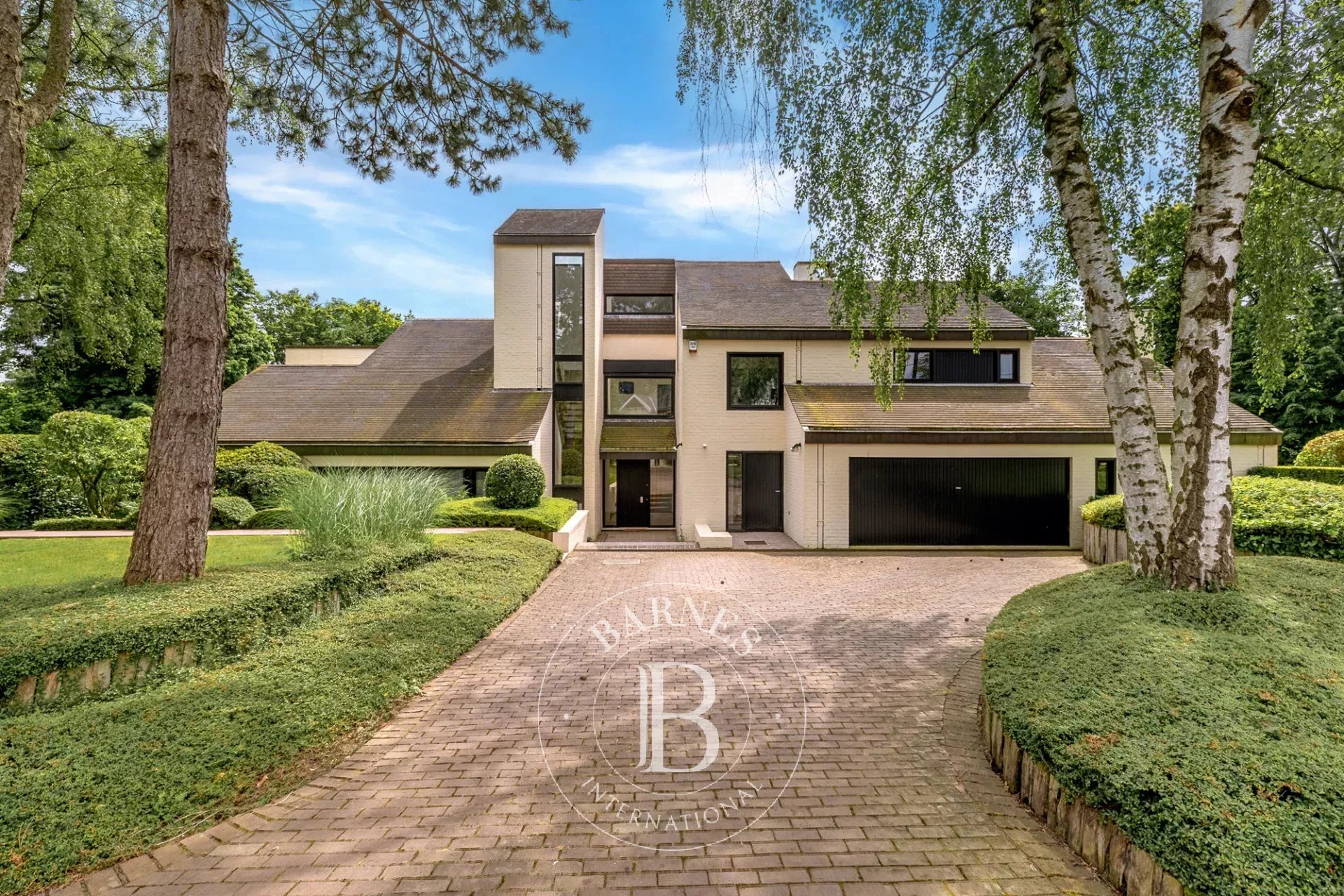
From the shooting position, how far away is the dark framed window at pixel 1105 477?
1377 centimetres

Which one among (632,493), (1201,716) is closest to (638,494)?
(632,493)

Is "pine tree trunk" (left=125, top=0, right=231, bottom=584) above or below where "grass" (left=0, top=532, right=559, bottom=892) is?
above

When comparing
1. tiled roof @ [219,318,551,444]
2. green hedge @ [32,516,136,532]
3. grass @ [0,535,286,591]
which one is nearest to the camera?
grass @ [0,535,286,591]

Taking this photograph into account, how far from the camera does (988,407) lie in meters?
14.3

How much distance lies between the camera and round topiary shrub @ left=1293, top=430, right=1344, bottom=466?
14961 mm

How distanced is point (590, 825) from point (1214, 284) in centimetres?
617

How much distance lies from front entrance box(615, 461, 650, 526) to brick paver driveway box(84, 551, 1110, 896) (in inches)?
462

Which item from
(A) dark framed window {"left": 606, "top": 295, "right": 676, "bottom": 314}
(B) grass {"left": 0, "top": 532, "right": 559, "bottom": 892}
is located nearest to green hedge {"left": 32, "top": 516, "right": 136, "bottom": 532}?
(B) grass {"left": 0, "top": 532, "right": 559, "bottom": 892}

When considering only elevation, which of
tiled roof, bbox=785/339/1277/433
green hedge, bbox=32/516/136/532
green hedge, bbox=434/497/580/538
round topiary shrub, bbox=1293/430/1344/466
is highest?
tiled roof, bbox=785/339/1277/433

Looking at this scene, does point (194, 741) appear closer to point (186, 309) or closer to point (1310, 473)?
point (186, 309)

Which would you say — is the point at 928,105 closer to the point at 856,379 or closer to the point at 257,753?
the point at 257,753

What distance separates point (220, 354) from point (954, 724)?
25.1 ft

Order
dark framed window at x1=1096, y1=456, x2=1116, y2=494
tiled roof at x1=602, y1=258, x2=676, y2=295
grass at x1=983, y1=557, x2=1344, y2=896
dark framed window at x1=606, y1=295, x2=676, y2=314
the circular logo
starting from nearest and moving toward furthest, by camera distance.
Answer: grass at x1=983, y1=557, x2=1344, y2=896
the circular logo
dark framed window at x1=1096, y1=456, x2=1116, y2=494
dark framed window at x1=606, y1=295, x2=676, y2=314
tiled roof at x1=602, y1=258, x2=676, y2=295

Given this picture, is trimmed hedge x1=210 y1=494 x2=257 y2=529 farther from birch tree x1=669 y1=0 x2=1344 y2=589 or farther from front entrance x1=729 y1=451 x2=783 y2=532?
birch tree x1=669 y1=0 x2=1344 y2=589
